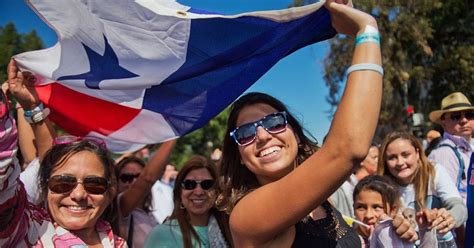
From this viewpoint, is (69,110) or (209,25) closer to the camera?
(209,25)

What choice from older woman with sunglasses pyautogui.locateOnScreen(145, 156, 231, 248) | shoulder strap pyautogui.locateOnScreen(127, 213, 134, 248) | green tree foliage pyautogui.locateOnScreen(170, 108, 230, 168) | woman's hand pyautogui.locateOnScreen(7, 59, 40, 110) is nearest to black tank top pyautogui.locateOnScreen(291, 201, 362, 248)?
older woman with sunglasses pyautogui.locateOnScreen(145, 156, 231, 248)

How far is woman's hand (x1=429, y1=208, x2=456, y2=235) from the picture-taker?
2307 mm

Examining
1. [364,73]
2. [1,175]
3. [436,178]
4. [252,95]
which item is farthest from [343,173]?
[436,178]

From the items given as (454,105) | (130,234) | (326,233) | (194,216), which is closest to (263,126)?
(326,233)

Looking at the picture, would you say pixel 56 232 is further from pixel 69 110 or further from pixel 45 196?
pixel 69 110

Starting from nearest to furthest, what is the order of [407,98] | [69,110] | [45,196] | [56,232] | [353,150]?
[353,150], [56,232], [45,196], [69,110], [407,98]

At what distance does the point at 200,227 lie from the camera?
3506 millimetres

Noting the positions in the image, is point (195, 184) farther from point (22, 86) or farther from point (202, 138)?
point (202, 138)

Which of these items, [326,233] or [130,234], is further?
[130,234]

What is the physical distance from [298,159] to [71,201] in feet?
3.49

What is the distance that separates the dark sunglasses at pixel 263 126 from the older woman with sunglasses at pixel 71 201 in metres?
0.83

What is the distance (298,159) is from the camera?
2104mm

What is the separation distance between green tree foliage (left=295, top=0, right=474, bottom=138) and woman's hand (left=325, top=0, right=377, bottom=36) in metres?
14.2

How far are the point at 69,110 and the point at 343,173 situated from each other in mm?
2369
